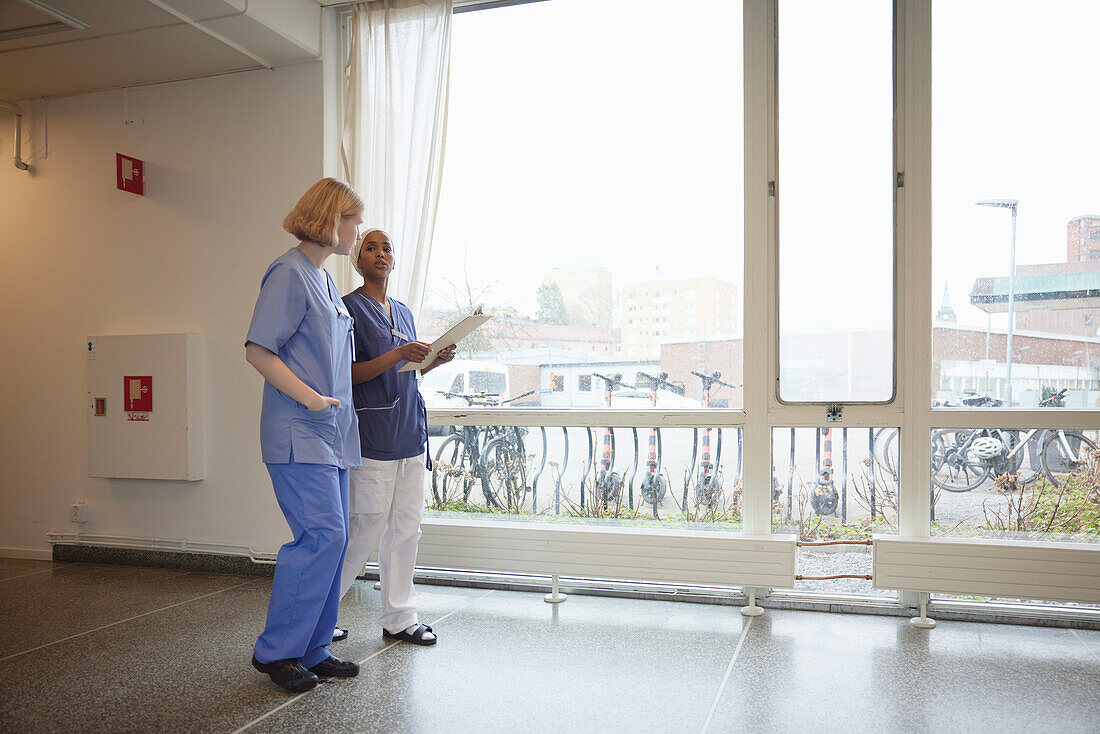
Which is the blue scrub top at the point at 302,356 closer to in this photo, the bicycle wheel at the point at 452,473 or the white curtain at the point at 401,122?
the white curtain at the point at 401,122

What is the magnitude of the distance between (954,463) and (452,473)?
2.20 meters

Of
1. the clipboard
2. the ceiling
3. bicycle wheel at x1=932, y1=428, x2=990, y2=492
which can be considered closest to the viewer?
the clipboard

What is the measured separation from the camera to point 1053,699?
238 cm

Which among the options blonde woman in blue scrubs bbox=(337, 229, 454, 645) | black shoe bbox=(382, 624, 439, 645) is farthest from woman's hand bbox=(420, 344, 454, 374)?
black shoe bbox=(382, 624, 439, 645)

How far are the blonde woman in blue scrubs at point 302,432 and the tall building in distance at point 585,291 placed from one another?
141 cm

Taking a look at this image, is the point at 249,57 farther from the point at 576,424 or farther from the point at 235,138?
the point at 576,424

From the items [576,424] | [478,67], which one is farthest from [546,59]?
[576,424]

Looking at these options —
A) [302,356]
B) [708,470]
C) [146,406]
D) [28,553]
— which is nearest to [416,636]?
[302,356]

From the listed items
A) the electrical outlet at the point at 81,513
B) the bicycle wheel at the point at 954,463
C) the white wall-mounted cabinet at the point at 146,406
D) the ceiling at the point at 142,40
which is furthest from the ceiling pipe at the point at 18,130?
the bicycle wheel at the point at 954,463

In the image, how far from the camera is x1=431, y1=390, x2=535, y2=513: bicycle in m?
3.81

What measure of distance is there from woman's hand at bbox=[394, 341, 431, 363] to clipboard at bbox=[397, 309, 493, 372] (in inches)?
0.8

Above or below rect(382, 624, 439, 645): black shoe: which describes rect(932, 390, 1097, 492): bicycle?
above

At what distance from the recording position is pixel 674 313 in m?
3.61

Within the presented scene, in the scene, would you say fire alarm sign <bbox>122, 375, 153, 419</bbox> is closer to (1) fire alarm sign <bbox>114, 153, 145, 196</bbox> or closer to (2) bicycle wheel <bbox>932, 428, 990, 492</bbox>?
(1) fire alarm sign <bbox>114, 153, 145, 196</bbox>
